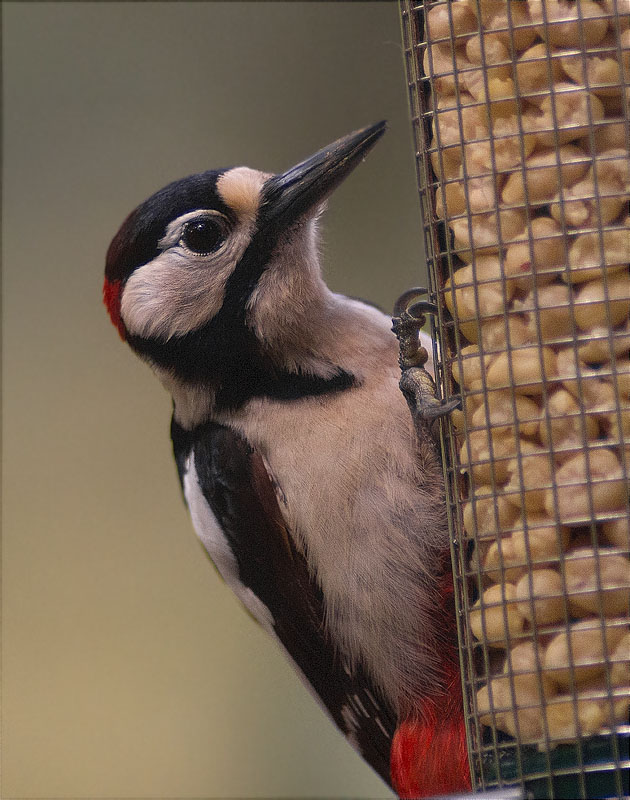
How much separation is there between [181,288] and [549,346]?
849 mm

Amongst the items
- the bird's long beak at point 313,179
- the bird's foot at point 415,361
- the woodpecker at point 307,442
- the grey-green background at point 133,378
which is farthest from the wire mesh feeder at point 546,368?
the grey-green background at point 133,378

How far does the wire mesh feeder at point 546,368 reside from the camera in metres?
1.54

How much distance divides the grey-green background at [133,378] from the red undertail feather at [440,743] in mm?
1186

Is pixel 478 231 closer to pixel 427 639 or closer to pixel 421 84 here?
pixel 421 84

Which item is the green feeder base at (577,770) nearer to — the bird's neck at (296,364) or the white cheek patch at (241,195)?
the bird's neck at (296,364)

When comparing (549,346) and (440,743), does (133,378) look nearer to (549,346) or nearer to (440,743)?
(440,743)

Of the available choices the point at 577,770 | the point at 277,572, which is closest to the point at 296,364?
the point at 277,572

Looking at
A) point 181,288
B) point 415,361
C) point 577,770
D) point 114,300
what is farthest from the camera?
point 114,300

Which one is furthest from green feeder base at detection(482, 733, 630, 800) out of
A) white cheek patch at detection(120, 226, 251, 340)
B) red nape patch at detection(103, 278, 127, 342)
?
red nape patch at detection(103, 278, 127, 342)

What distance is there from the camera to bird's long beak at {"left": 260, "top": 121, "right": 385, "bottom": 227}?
6.97 ft

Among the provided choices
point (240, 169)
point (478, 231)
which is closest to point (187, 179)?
point (240, 169)

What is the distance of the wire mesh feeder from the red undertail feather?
370mm

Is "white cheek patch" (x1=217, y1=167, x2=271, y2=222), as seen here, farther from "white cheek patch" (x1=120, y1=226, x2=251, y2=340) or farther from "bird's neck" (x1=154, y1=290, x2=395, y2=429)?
"bird's neck" (x1=154, y1=290, x2=395, y2=429)

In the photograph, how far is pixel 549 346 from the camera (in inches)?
62.4
